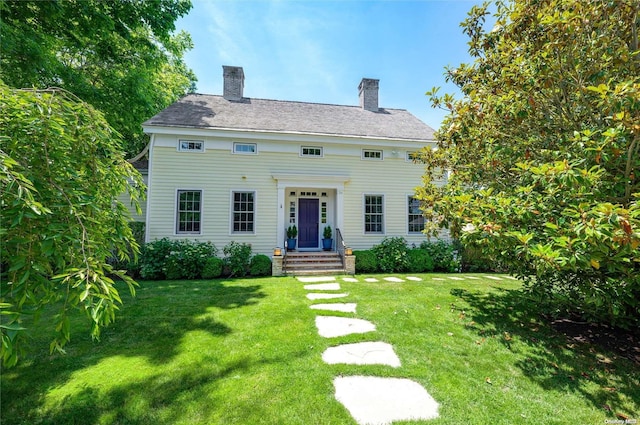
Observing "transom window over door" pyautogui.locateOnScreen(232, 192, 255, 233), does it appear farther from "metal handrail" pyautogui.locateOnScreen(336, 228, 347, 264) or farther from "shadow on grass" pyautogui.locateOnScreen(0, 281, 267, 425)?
"shadow on grass" pyautogui.locateOnScreen(0, 281, 267, 425)

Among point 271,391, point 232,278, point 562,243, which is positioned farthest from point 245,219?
point 562,243

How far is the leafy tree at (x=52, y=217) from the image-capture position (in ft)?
4.86

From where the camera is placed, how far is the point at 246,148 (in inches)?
399

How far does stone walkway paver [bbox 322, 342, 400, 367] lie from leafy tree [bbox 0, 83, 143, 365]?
96.5 inches

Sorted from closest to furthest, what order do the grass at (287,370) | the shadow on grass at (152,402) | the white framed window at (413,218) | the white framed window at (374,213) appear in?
the shadow on grass at (152,402)
the grass at (287,370)
the white framed window at (374,213)
the white framed window at (413,218)

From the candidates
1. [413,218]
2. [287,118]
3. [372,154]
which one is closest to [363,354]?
[413,218]

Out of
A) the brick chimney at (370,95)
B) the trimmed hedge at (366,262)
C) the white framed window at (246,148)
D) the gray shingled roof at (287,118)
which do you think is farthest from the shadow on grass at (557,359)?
the brick chimney at (370,95)

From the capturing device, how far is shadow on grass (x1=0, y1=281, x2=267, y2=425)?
247 centimetres

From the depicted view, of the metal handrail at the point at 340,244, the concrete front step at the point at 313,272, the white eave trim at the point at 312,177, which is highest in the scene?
the white eave trim at the point at 312,177

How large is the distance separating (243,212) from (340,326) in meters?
6.84

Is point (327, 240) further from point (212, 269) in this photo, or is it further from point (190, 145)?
point (190, 145)

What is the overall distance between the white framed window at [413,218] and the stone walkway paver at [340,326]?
728 centimetres

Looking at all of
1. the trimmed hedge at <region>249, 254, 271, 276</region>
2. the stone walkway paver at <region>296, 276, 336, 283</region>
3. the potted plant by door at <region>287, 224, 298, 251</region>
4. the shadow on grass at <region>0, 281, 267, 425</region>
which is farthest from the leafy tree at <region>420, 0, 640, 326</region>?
the potted plant by door at <region>287, 224, 298, 251</region>

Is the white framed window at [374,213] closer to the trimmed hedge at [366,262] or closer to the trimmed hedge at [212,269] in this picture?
the trimmed hedge at [366,262]
